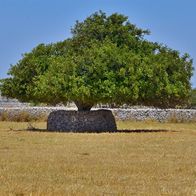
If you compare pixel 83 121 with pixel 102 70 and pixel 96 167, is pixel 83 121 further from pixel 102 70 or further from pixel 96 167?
pixel 96 167

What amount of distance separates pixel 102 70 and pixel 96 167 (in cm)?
1391

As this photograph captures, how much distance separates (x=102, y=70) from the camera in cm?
2777

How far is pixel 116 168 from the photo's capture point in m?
14.0

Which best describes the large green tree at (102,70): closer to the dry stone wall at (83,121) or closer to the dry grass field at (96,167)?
the dry stone wall at (83,121)

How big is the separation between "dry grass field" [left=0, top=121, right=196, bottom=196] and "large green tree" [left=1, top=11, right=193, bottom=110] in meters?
5.12

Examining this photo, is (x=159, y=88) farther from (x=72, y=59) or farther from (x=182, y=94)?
(x=72, y=59)

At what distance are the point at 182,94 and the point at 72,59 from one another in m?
4.97

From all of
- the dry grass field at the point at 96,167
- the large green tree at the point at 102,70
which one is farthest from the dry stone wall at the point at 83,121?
the dry grass field at the point at 96,167

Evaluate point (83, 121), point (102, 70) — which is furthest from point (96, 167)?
point (83, 121)

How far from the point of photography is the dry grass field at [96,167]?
10.9 meters

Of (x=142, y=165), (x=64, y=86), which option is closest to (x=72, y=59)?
(x=64, y=86)

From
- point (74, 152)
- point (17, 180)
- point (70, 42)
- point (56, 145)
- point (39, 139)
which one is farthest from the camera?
point (70, 42)

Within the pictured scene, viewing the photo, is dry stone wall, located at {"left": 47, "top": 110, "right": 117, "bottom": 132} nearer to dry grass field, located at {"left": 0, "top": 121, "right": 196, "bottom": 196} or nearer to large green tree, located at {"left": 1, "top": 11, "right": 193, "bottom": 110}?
large green tree, located at {"left": 1, "top": 11, "right": 193, "bottom": 110}

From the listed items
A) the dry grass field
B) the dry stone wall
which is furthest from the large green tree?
the dry grass field
